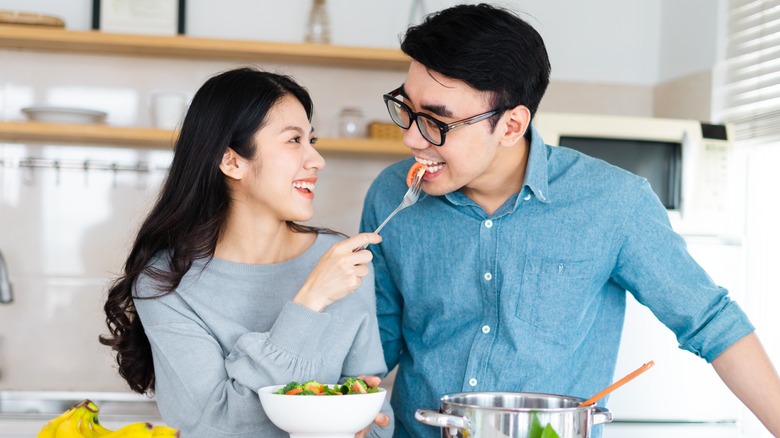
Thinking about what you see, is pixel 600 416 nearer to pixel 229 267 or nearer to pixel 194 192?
pixel 229 267

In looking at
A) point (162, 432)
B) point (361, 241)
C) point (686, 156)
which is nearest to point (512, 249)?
point (361, 241)

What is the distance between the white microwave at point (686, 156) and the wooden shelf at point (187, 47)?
0.77 m

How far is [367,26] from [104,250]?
4.11 ft

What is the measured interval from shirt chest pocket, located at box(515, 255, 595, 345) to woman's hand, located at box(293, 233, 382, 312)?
348 millimetres

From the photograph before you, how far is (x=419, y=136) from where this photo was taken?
5.15 feet

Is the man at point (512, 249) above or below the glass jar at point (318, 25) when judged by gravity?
below

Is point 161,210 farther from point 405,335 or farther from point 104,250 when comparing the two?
point 104,250

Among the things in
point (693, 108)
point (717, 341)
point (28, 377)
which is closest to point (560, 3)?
point (693, 108)

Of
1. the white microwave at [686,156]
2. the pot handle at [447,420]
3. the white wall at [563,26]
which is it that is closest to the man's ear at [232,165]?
the pot handle at [447,420]

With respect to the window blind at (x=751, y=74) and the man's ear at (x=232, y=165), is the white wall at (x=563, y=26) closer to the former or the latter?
the window blind at (x=751, y=74)

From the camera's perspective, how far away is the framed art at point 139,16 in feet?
9.78

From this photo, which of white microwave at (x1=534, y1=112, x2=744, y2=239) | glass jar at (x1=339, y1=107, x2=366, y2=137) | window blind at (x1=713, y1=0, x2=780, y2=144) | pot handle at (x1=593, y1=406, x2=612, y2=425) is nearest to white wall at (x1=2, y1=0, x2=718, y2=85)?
window blind at (x1=713, y1=0, x2=780, y2=144)

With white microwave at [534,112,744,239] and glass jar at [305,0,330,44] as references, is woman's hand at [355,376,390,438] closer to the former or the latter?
white microwave at [534,112,744,239]

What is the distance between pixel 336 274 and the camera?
1420 millimetres
